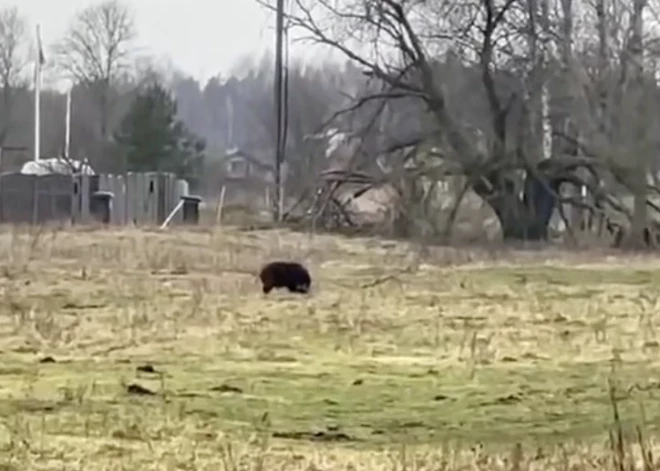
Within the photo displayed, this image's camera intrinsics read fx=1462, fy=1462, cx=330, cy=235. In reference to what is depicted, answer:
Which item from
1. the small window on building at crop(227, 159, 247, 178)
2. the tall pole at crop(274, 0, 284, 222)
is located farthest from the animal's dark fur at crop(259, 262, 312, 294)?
the small window on building at crop(227, 159, 247, 178)

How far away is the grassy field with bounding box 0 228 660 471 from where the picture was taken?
26.3ft

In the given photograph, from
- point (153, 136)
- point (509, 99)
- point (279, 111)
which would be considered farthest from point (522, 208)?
point (153, 136)

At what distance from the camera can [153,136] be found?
58250 mm

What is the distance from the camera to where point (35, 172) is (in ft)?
164

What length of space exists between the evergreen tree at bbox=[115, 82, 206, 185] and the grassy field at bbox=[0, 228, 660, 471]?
3598 cm

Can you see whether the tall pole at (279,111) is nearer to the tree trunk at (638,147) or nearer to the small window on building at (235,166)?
the tree trunk at (638,147)

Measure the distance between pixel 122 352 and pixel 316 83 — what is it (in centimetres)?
4582

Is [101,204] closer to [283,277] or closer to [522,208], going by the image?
[522,208]

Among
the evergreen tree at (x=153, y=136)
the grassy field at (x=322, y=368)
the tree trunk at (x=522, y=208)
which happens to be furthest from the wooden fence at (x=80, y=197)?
the grassy field at (x=322, y=368)

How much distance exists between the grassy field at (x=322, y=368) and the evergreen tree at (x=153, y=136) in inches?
1417

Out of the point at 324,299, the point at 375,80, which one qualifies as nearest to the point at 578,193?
the point at 375,80

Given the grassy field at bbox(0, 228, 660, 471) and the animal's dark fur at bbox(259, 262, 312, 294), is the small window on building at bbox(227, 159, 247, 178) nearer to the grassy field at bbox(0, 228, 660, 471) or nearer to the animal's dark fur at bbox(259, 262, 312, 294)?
the grassy field at bbox(0, 228, 660, 471)

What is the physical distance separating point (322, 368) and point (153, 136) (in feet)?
155

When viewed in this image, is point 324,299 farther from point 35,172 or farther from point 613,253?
point 35,172
